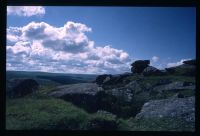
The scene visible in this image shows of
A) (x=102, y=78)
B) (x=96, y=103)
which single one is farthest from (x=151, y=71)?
(x=96, y=103)

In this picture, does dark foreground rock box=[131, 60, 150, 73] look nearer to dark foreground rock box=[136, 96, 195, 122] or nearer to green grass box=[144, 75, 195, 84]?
green grass box=[144, 75, 195, 84]

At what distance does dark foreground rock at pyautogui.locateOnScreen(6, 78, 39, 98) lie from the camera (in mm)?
6715

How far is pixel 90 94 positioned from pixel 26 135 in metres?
1.75

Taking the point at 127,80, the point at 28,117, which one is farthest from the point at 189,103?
the point at 28,117

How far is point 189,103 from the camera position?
23.4ft

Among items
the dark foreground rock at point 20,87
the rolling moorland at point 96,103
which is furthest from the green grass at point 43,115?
the dark foreground rock at point 20,87

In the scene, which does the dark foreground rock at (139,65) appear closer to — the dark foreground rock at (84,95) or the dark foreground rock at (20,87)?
the dark foreground rock at (84,95)

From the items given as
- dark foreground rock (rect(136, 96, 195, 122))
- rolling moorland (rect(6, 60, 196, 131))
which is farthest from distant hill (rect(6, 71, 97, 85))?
dark foreground rock (rect(136, 96, 195, 122))

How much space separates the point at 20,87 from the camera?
7133mm

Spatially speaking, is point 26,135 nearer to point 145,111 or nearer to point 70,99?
point 70,99

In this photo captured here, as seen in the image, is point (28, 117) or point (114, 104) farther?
point (114, 104)

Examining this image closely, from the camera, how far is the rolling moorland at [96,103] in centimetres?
669

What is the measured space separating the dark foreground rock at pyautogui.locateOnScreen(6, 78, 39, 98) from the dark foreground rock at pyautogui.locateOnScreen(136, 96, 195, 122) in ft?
7.46
